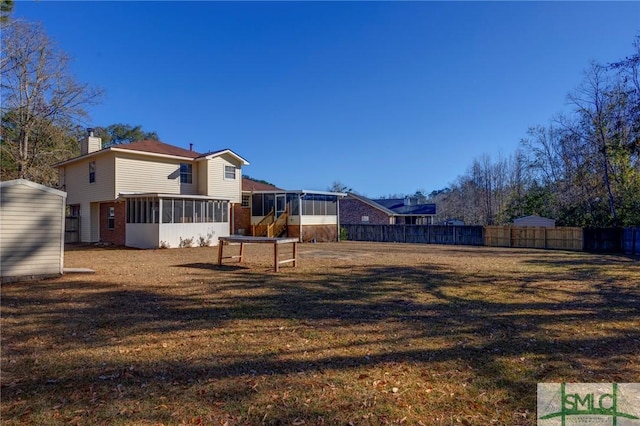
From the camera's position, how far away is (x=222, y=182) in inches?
858

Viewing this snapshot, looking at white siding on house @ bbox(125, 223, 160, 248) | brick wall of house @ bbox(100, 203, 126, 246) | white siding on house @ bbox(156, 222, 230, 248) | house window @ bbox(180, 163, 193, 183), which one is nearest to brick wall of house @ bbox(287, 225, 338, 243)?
white siding on house @ bbox(156, 222, 230, 248)

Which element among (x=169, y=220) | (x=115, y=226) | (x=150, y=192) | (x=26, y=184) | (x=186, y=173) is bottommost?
(x=115, y=226)

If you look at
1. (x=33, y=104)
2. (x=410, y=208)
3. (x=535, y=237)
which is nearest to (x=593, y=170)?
(x=535, y=237)

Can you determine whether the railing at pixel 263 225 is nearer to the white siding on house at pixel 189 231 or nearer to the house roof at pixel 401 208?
the white siding on house at pixel 189 231

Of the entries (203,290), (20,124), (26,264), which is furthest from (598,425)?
(20,124)

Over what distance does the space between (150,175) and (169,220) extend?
3.65 metres

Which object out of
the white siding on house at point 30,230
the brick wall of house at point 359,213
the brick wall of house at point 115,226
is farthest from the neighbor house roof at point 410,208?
the white siding on house at point 30,230

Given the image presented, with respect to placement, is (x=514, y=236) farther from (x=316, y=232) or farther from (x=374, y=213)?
(x=374, y=213)

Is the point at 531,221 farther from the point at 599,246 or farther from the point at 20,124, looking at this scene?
the point at 20,124

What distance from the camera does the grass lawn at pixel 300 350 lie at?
3088 mm

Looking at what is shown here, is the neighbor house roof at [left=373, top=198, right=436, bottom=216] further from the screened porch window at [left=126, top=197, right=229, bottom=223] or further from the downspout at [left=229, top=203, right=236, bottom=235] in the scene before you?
the screened porch window at [left=126, top=197, right=229, bottom=223]

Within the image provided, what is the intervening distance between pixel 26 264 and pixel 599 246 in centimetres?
2488

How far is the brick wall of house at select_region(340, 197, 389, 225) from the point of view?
3647 centimetres

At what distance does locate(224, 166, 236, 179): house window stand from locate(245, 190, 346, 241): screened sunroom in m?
2.03
